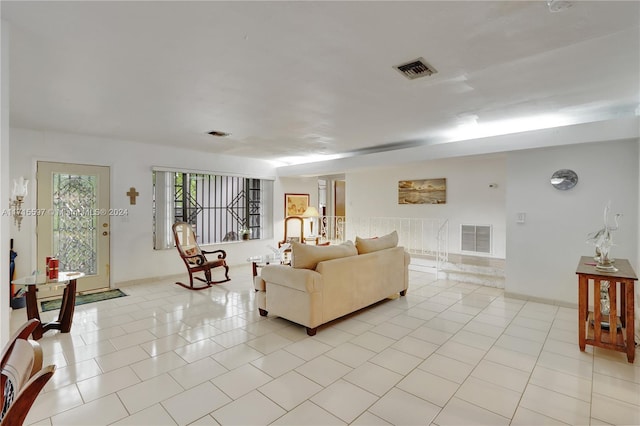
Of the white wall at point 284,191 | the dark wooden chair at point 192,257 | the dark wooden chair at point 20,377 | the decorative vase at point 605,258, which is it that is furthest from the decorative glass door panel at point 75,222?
the decorative vase at point 605,258

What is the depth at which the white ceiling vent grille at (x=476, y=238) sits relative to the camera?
6309 mm

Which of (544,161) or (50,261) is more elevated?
(544,161)

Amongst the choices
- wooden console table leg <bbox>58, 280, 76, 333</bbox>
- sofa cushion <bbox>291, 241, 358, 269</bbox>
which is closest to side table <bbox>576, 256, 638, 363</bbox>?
sofa cushion <bbox>291, 241, 358, 269</bbox>

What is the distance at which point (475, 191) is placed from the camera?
6.45 metres

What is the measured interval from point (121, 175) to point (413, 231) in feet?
19.8

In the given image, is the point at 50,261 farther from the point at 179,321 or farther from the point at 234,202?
the point at 234,202

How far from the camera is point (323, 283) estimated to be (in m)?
3.41

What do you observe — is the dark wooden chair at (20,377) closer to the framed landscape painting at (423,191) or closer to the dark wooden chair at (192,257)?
the dark wooden chair at (192,257)

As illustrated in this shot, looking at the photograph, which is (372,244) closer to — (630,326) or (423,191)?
(630,326)

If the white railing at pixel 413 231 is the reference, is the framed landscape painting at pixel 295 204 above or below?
above

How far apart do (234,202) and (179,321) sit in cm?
394

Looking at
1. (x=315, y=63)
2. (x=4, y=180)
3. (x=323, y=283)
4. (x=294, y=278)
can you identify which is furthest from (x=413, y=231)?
(x=4, y=180)

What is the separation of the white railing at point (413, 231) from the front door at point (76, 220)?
5.44 metres

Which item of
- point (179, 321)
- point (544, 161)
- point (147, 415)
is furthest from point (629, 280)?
point (179, 321)
